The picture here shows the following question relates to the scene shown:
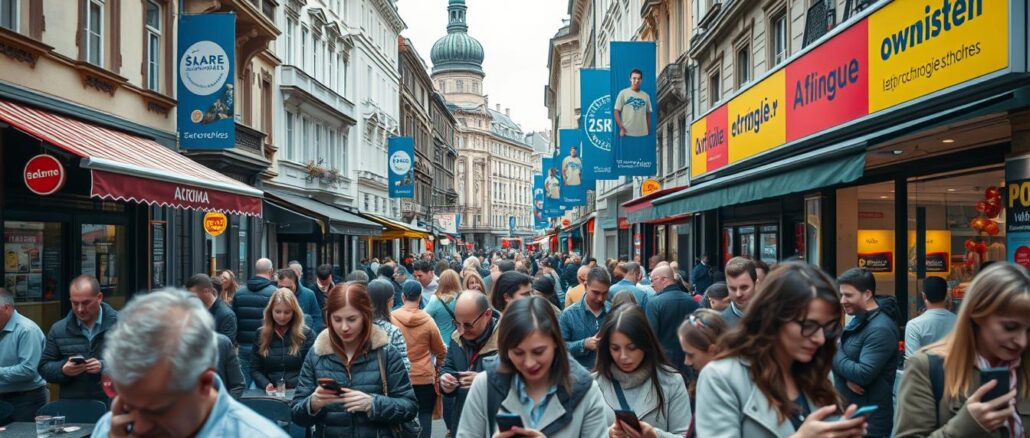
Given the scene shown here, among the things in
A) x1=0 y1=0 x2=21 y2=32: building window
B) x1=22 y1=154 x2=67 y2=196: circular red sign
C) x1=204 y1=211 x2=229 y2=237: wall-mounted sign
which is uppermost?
x1=0 y1=0 x2=21 y2=32: building window

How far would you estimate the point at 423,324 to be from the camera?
734 cm

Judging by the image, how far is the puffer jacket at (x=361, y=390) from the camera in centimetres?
479

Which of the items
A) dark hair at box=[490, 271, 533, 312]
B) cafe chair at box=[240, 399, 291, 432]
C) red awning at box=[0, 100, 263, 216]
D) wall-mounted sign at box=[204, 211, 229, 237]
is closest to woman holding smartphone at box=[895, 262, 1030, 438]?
cafe chair at box=[240, 399, 291, 432]

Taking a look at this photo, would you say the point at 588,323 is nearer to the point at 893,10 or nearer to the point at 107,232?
the point at 893,10

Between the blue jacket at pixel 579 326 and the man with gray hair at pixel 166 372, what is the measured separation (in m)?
4.69

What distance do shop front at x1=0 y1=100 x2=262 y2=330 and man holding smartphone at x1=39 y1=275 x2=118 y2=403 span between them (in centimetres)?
285

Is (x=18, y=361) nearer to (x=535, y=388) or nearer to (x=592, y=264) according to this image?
(x=535, y=388)

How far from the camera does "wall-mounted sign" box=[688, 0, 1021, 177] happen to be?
646 centimetres

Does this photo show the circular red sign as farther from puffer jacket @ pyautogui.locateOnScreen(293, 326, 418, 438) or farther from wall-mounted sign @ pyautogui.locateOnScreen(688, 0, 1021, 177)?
wall-mounted sign @ pyautogui.locateOnScreen(688, 0, 1021, 177)

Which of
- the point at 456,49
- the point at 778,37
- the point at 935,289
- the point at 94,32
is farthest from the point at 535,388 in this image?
the point at 456,49

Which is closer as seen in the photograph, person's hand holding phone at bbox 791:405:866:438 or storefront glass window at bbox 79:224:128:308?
person's hand holding phone at bbox 791:405:866:438

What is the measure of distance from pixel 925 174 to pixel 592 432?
300 inches

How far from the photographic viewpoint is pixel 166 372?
2.10m

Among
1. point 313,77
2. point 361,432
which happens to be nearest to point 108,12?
point 361,432
